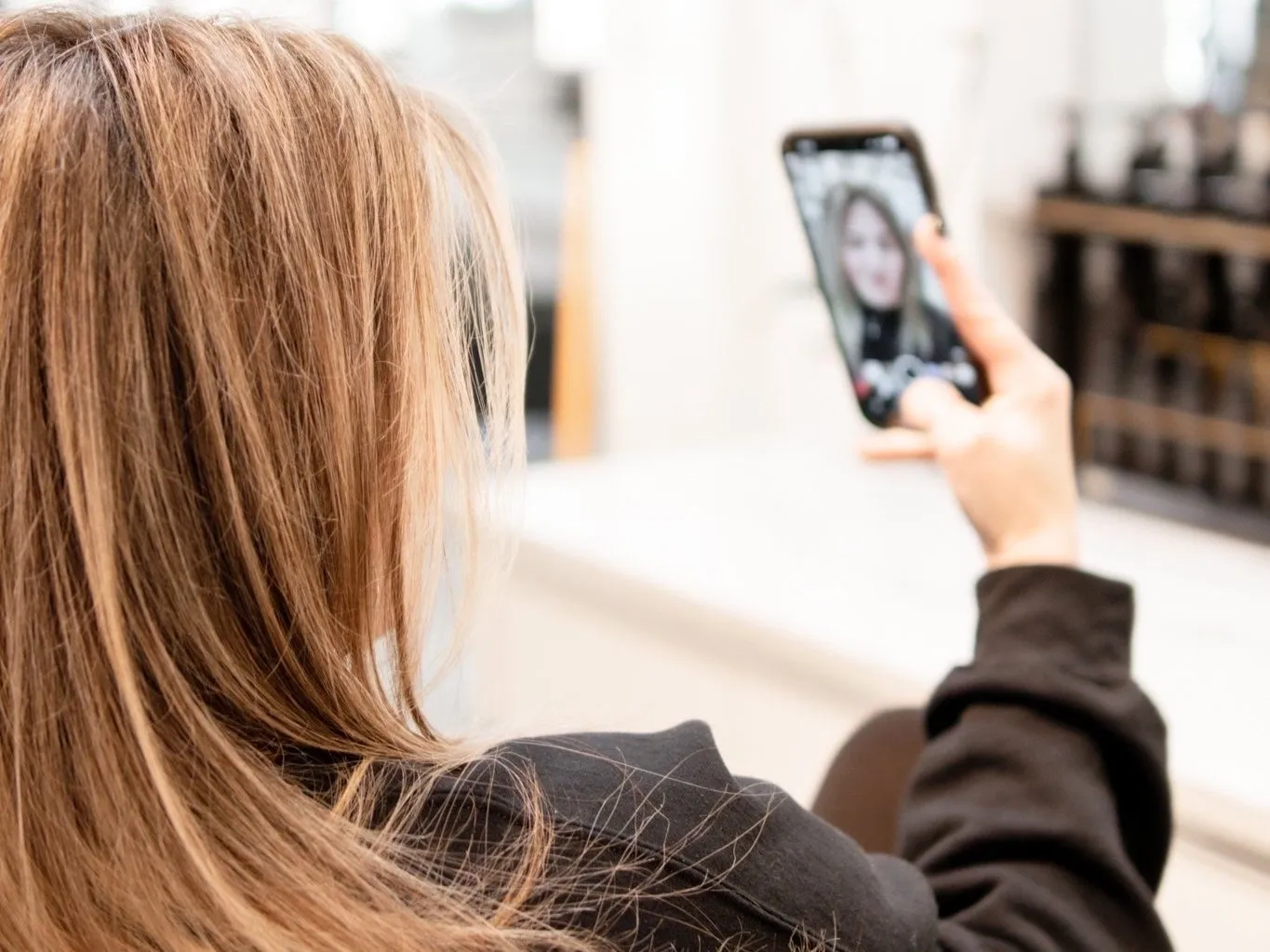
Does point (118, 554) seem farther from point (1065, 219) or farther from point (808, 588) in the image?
point (1065, 219)

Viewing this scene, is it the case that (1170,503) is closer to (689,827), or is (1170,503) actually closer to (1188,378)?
(1188,378)

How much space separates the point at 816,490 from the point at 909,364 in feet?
2.38

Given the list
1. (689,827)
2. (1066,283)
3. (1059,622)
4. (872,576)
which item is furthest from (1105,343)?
(689,827)

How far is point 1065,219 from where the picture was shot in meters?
1.70

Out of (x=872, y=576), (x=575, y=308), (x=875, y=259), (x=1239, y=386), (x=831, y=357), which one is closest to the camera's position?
(x=875, y=259)

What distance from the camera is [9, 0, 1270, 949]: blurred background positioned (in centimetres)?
119

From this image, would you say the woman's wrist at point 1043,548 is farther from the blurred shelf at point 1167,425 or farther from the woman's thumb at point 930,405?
the blurred shelf at point 1167,425

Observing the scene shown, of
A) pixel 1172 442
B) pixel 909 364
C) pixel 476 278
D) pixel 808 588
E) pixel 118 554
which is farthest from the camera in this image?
Result: pixel 1172 442

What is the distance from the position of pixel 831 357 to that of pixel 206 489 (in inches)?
67.8

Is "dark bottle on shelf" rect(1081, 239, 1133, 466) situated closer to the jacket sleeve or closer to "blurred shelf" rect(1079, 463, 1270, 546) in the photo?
"blurred shelf" rect(1079, 463, 1270, 546)

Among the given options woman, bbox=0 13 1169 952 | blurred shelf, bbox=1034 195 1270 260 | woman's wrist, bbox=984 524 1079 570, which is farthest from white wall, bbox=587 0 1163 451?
woman, bbox=0 13 1169 952

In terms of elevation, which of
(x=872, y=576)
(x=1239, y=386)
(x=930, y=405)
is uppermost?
(x=930, y=405)

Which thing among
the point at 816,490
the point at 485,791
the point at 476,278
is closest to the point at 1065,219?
the point at 816,490

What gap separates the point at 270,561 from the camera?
501mm
